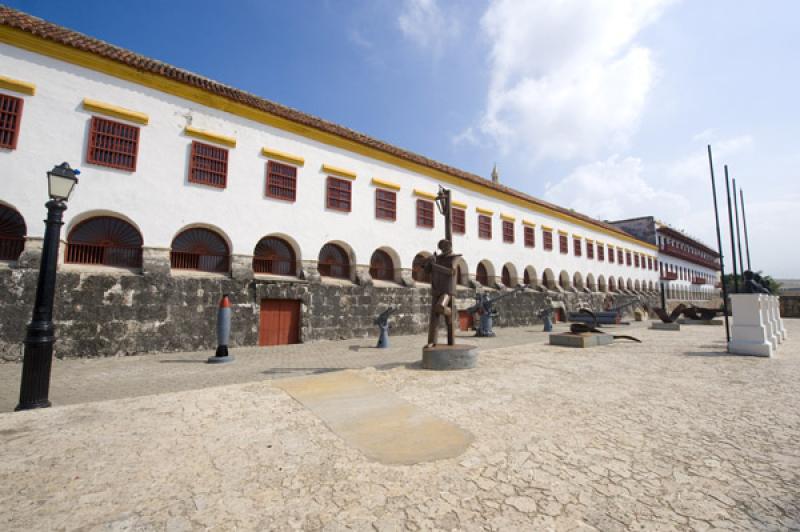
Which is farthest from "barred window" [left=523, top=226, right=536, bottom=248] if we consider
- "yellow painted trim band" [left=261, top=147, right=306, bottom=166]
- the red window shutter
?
"yellow painted trim band" [left=261, top=147, right=306, bottom=166]

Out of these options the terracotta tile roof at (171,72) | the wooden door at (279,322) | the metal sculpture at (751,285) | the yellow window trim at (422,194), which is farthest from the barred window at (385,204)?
the metal sculpture at (751,285)

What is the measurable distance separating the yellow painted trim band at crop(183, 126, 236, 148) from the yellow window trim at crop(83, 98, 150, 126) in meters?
0.95

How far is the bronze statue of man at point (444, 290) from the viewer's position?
6.39 metres

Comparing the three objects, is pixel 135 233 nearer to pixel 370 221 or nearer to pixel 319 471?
pixel 370 221

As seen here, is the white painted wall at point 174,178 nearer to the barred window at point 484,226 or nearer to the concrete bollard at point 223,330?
the concrete bollard at point 223,330

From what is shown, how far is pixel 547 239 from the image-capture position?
2092 centimetres

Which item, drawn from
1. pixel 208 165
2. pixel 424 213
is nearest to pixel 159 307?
pixel 208 165

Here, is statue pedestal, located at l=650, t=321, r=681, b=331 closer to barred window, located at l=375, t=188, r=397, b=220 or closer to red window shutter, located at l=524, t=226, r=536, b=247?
red window shutter, located at l=524, t=226, r=536, b=247

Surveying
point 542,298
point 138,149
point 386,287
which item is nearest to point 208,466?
point 138,149

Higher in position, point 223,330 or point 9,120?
point 9,120

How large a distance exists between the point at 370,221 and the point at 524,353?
744 centimetres

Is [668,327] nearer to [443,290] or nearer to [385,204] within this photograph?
[385,204]

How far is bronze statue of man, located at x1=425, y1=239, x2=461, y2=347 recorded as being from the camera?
6.39 m

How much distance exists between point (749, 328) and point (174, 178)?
48.1 ft
